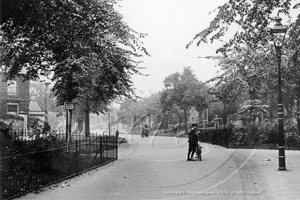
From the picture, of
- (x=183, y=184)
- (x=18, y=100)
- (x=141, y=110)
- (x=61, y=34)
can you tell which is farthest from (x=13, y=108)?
(x=141, y=110)

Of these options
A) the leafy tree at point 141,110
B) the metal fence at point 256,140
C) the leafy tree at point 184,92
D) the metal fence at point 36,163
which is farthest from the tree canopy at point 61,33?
the leafy tree at point 141,110

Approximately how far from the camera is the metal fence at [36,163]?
830 centimetres

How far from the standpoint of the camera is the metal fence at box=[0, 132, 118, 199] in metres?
8.30

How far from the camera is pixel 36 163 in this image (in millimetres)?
9477

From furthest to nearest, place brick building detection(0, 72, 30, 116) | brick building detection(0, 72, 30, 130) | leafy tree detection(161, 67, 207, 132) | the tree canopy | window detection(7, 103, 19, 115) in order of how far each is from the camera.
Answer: leafy tree detection(161, 67, 207, 132)
window detection(7, 103, 19, 115)
brick building detection(0, 72, 30, 116)
brick building detection(0, 72, 30, 130)
the tree canopy

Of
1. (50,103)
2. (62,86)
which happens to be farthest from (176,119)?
(62,86)

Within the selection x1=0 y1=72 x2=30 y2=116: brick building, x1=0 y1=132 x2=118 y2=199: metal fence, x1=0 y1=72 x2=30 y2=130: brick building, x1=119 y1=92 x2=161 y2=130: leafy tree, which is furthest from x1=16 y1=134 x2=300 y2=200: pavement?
x1=119 y1=92 x2=161 y2=130: leafy tree

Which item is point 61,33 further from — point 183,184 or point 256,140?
point 256,140

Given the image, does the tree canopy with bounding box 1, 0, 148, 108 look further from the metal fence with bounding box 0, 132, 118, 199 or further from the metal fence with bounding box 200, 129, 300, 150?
the metal fence with bounding box 200, 129, 300, 150

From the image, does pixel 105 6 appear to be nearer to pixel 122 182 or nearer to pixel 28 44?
pixel 28 44

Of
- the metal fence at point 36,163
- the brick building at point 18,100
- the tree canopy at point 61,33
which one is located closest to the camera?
the metal fence at point 36,163

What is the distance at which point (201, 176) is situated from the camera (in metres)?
11.0

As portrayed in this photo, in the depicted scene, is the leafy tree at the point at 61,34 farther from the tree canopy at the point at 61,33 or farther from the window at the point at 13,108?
the window at the point at 13,108

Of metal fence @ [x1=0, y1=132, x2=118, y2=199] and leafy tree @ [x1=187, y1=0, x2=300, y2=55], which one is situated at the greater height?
leafy tree @ [x1=187, y1=0, x2=300, y2=55]
